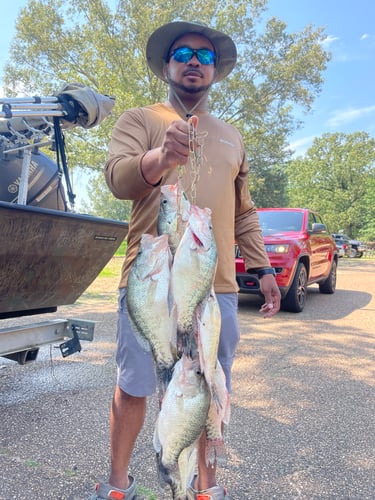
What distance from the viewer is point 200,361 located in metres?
1.35

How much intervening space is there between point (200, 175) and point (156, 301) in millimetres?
795

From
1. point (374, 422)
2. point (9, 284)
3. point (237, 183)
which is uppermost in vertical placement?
point (237, 183)

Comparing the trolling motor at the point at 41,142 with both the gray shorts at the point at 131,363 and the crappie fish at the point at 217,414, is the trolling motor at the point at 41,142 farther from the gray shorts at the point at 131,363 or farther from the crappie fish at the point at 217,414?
the crappie fish at the point at 217,414

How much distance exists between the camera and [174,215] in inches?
56.2

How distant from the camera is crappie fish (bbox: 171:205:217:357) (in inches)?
52.6

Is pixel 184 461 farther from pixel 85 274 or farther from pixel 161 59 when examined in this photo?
pixel 85 274

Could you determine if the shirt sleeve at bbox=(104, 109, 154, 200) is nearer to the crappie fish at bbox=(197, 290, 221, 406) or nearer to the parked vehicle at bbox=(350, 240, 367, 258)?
the crappie fish at bbox=(197, 290, 221, 406)

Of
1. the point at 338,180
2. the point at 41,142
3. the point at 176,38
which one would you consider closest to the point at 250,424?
the point at 176,38

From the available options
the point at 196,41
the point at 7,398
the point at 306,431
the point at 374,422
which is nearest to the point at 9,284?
the point at 7,398

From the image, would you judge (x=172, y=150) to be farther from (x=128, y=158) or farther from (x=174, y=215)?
(x=128, y=158)

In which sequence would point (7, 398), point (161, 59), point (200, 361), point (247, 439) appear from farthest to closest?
point (7, 398) → point (247, 439) → point (161, 59) → point (200, 361)

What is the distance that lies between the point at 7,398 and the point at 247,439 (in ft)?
6.58

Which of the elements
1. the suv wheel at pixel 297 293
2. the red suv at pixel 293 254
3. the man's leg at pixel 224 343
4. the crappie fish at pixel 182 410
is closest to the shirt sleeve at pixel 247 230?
the man's leg at pixel 224 343

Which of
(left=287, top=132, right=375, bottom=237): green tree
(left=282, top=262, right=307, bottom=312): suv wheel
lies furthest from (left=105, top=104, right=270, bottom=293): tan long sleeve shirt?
(left=287, top=132, right=375, bottom=237): green tree
